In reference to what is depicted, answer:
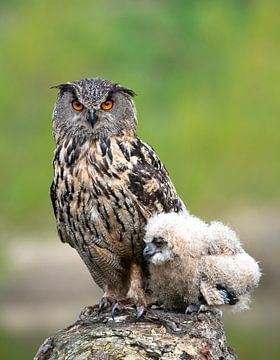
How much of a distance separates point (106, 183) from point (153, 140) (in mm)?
15984

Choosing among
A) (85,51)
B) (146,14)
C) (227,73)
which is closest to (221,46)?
(227,73)

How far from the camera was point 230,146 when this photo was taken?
23.8m

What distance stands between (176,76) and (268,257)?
10858 millimetres

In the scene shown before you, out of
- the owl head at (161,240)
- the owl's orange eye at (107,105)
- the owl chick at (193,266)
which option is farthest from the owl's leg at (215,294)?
the owl's orange eye at (107,105)

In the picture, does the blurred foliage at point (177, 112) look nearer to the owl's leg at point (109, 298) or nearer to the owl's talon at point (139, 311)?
the owl's leg at point (109, 298)

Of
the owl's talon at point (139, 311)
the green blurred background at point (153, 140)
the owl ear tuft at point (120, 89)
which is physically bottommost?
the owl's talon at point (139, 311)

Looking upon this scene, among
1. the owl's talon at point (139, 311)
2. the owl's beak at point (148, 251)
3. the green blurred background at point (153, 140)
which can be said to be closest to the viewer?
the owl's talon at point (139, 311)

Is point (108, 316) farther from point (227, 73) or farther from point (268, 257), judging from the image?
point (227, 73)

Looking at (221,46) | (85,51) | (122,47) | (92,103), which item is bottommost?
(92,103)

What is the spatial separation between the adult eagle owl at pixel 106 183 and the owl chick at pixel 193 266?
0.36 feet

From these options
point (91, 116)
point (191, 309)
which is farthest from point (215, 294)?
point (91, 116)

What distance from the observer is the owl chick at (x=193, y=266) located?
6.91m

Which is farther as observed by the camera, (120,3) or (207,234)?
(120,3)

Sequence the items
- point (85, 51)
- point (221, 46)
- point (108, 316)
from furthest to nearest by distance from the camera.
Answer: point (221, 46) → point (85, 51) → point (108, 316)
